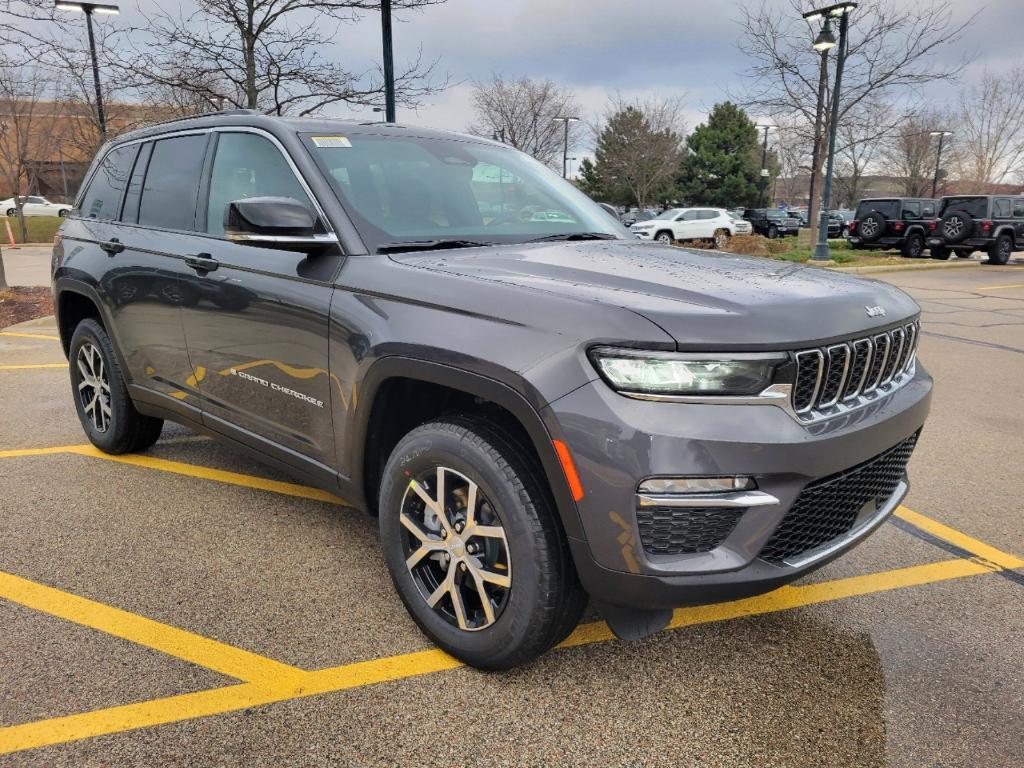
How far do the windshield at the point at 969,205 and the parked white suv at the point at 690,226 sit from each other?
309 inches

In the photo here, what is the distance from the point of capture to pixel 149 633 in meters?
2.72

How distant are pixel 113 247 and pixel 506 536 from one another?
3018 millimetres

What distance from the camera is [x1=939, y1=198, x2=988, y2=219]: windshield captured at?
67.8 feet

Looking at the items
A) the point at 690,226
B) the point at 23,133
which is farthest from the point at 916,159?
the point at 23,133

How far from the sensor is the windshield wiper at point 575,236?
3.15 metres

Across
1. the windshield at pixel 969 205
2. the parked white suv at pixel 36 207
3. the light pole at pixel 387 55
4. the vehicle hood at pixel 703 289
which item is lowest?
the vehicle hood at pixel 703 289

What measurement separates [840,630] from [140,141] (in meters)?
4.20

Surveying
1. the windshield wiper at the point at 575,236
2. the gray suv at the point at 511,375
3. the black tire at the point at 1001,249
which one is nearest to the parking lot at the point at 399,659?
the gray suv at the point at 511,375

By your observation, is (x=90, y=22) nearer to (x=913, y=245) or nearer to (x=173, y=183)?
(x=173, y=183)

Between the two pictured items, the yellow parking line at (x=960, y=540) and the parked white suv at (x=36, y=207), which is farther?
the parked white suv at (x=36, y=207)

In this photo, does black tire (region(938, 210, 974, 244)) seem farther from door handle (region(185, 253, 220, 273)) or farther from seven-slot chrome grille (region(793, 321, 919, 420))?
door handle (region(185, 253, 220, 273))

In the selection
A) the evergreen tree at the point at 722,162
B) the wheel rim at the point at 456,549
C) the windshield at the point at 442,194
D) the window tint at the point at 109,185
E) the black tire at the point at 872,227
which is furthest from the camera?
the evergreen tree at the point at 722,162

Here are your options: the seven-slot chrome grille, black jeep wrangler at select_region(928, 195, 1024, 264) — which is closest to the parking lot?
the seven-slot chrome grille

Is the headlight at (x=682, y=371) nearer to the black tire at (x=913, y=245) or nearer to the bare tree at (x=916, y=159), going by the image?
the black tire at (x=913, y=245)
